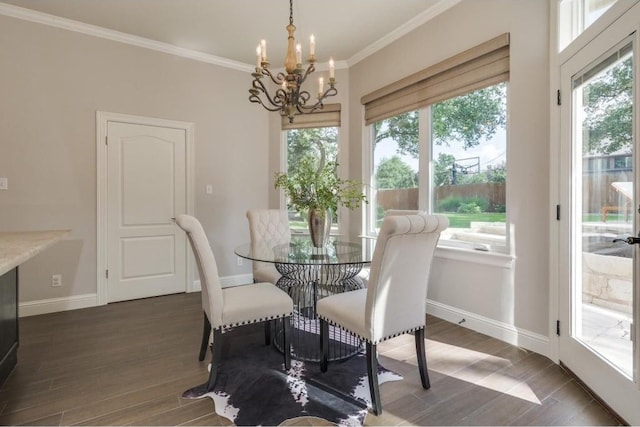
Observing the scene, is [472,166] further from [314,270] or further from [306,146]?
[306,146]

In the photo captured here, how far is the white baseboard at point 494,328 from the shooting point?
7.36 ft

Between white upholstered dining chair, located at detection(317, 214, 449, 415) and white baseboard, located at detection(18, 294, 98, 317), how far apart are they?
285cm

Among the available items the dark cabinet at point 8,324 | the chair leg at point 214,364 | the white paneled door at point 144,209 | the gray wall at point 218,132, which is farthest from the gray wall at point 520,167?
the dark cabinet at point 8,324

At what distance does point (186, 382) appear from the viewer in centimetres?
191

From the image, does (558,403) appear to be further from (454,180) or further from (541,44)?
(541,44)

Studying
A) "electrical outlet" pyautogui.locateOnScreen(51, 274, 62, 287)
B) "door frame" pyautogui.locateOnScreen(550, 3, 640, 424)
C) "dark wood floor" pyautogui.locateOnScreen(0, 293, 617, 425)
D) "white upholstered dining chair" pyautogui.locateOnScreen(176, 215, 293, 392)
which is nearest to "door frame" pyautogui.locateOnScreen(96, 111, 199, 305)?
"electrical outlet" pyautogui.locateOnScreen(51, 274, 62, 287)

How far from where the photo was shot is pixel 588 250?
6.22 feet

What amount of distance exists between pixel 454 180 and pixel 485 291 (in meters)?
0.99

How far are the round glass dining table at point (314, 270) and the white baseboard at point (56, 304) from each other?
6.77ft

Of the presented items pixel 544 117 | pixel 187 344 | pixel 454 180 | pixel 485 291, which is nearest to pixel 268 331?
pixel 187 344

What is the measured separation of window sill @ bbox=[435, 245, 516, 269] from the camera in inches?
96.6

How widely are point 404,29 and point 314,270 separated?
2.57 metres

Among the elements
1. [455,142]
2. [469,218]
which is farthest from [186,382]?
[455,142]

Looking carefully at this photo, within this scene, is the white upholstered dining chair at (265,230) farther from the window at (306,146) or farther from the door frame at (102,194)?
the door frame at (102,194)
